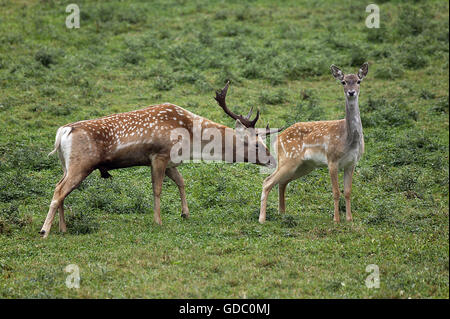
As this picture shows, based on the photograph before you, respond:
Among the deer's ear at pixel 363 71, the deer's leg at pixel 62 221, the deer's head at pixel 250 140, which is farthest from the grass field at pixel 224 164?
the deer's ear at pixel 363 71

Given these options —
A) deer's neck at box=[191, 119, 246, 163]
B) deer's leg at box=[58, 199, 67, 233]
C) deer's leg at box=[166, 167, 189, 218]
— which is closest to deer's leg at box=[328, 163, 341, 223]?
deer's neck at box=[191, 119, 246, 163]

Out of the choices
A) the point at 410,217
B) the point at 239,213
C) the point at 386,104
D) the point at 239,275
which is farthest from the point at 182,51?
the point at 239,275

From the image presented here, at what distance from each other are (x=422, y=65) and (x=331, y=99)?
4.10m

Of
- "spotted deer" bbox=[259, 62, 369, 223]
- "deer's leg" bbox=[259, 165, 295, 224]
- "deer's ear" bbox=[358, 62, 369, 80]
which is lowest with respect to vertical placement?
"deer's leg" bbox=[259, 165, 295, 224]

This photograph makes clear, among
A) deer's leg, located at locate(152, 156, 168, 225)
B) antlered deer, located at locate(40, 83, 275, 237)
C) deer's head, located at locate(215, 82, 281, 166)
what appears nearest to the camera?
antlered deer, located at locate(40, 83, 275, 237)

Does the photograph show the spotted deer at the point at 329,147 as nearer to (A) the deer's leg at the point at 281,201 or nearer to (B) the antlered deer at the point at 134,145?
(A) the deer's leg at the point at 281,201

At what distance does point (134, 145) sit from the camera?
10992 mm

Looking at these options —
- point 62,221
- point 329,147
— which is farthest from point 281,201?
point 62,221

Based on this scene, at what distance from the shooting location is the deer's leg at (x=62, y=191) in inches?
399

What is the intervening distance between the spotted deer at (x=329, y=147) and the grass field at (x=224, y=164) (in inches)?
26.0

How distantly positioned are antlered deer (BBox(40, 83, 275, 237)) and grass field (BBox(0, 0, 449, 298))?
728 mm

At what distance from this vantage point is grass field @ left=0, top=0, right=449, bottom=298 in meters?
8.41

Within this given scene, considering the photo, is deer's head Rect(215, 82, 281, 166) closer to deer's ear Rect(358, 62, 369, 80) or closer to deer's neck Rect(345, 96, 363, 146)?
deer's neck Rect(345, 96, 363, 146)

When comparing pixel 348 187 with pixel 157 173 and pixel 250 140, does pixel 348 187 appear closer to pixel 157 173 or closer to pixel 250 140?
pixel 250 140
